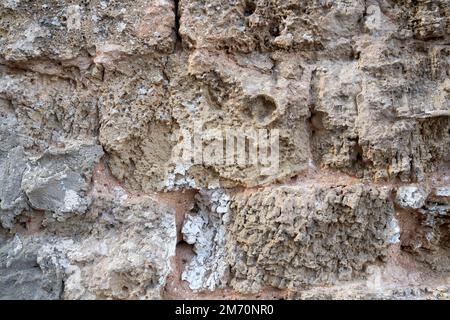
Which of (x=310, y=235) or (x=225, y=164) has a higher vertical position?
(x=225, y=164)

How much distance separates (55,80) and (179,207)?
Result: 0.56 meters

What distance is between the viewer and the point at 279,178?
138 centimetres

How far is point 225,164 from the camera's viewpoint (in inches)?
54.6

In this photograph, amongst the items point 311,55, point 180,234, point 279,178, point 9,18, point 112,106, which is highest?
point 9,18

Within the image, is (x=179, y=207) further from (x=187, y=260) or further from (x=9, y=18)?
(x=9, y=18)

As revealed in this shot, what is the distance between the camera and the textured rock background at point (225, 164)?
4.40 ft

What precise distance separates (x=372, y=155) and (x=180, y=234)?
63 cm

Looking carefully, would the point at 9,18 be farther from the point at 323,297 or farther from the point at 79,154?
the point at 323,297

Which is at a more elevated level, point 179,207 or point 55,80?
point 55,80

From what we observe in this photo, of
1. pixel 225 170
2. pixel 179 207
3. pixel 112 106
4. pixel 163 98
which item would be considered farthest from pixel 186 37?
pixel 179 207

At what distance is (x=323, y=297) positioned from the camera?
132cm

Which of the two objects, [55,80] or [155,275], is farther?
[55,80]

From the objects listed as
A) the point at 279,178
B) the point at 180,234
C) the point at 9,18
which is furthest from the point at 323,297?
the point at 9,18

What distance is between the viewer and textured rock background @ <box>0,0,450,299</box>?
1340 millimetres
